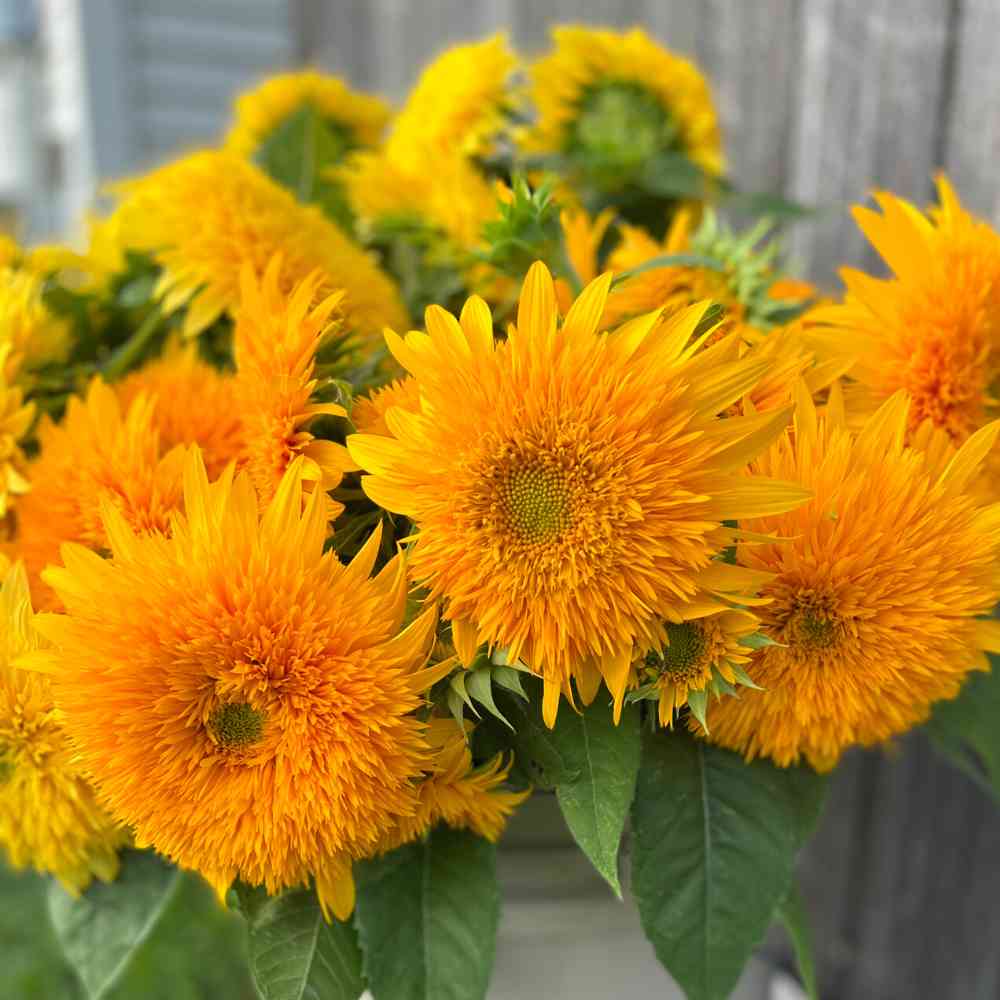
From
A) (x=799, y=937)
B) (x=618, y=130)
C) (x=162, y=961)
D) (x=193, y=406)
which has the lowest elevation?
(x=162, y=961)

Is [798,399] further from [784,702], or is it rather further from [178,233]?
[178,233]

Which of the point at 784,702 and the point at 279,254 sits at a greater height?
the point at 279,254

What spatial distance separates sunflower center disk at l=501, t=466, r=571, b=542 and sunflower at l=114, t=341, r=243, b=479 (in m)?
0.15

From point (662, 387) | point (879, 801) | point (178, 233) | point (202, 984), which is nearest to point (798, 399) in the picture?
point (662, 387)

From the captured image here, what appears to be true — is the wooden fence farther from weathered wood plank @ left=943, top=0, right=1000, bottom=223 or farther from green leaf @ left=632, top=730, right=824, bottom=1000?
green leaf @ left=632, top=730, right=824, bottom=1000

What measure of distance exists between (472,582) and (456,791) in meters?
0.09

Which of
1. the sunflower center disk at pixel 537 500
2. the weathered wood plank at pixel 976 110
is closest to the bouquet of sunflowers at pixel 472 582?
the sunflower center disk at pixel 537 500

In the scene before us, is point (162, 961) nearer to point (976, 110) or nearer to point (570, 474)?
point (570, 474)

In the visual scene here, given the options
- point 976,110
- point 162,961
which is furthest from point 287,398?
point 162,961

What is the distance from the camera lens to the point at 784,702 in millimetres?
366

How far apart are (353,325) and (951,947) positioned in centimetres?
65

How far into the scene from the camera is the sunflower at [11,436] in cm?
44

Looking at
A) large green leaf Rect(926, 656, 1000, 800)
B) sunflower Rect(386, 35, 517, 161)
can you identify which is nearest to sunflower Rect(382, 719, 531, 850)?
large green leaf Rect(926, 656, 1000, 800)

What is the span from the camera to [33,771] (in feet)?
1.28
